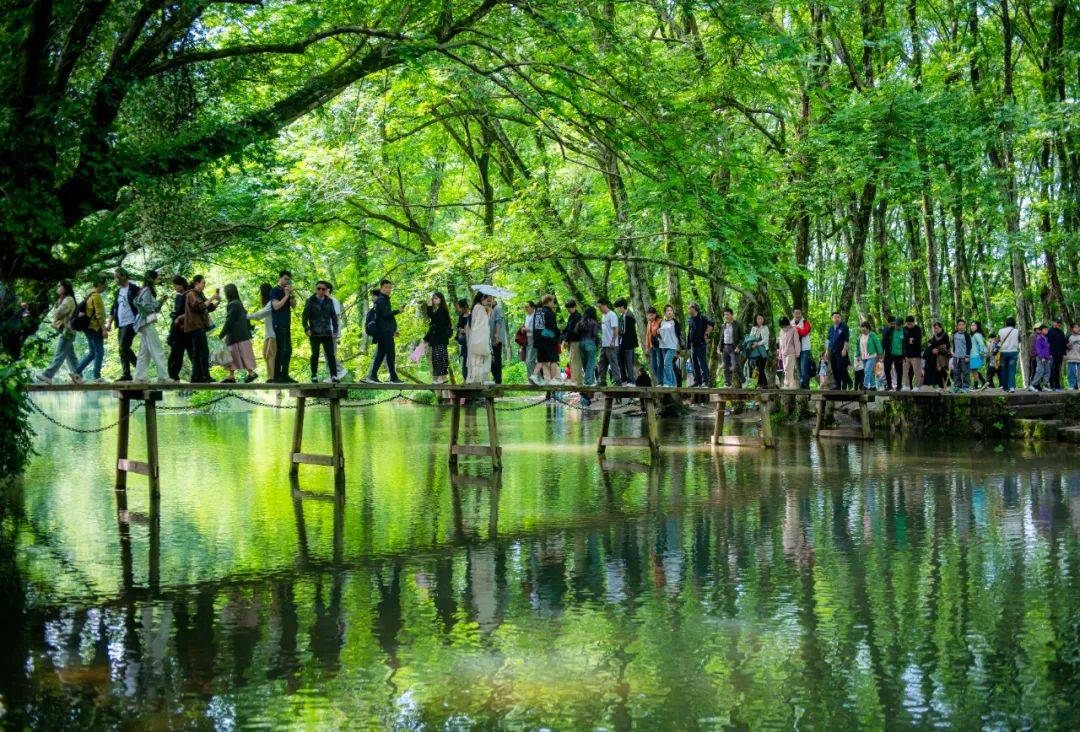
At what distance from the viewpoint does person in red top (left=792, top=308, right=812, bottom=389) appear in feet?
86.3

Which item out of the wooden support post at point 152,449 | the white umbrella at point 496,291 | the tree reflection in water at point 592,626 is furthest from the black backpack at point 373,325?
the tree reflection in water at point 592,626

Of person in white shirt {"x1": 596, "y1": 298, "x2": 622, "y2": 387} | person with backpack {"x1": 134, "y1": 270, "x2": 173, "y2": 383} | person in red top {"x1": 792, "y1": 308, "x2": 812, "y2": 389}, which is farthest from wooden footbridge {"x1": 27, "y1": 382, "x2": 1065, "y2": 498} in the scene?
person in white shirt {"x1": 596, "y1": 298, "x2": 622, "y2": 387}

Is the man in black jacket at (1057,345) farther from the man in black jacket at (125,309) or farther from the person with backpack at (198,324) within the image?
the man in black jacket at (125,309)

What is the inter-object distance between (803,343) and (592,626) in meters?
19.7

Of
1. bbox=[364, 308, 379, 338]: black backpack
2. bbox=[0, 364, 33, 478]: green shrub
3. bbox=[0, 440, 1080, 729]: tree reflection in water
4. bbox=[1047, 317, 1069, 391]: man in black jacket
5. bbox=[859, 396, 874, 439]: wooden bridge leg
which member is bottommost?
bbox=[0, 440, 1080, 729]: tree reflection in water

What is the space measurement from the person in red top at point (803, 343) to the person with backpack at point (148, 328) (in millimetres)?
15329

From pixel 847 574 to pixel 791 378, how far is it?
1737 centimetres

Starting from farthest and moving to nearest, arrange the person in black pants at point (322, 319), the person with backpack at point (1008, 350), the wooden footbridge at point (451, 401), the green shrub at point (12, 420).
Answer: the person with backpack at point (1008, 350), the person in black pants at point (322, 319), the wooden footbridge at point (451, 401), the green shrub at point (12, 420)

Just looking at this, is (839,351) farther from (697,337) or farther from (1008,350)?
(697,337)

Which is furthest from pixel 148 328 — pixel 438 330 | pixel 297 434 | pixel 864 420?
pixel 864 420

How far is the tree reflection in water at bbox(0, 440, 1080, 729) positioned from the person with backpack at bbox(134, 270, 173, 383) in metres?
3.42

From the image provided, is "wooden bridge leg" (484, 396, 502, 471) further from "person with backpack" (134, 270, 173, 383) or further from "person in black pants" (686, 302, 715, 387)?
"person in black pants" (686, 302, 715, 387)

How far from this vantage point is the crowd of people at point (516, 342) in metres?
17.2

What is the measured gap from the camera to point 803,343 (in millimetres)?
26672
